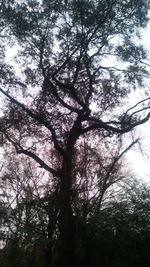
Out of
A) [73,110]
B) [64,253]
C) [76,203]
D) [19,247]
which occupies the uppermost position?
[73,110]

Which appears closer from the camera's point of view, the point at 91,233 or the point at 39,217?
the point at 91,233

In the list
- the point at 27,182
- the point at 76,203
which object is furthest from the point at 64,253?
the point at 27,182

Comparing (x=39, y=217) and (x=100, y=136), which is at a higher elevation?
(x=100, y=136)

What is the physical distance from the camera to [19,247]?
43.3 ft

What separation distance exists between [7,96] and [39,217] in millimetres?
6879

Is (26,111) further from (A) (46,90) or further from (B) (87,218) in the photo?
(B) (87,218)

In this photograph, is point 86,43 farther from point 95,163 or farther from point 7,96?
point 95,163

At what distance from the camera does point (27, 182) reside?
21.3 metres

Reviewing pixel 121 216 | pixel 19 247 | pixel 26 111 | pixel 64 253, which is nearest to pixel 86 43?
pixel 26 111

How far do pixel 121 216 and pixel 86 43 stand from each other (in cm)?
623

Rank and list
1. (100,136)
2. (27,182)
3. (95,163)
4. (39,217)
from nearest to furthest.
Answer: (100,136) → (39,217) → (95,163) → (27,182)

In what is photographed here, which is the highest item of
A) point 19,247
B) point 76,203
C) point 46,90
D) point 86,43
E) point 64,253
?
point 86,43

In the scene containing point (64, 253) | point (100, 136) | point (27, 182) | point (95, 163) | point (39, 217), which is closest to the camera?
point (64, 253)

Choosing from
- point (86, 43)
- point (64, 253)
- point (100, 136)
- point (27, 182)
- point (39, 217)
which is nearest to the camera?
point (64, 253)
